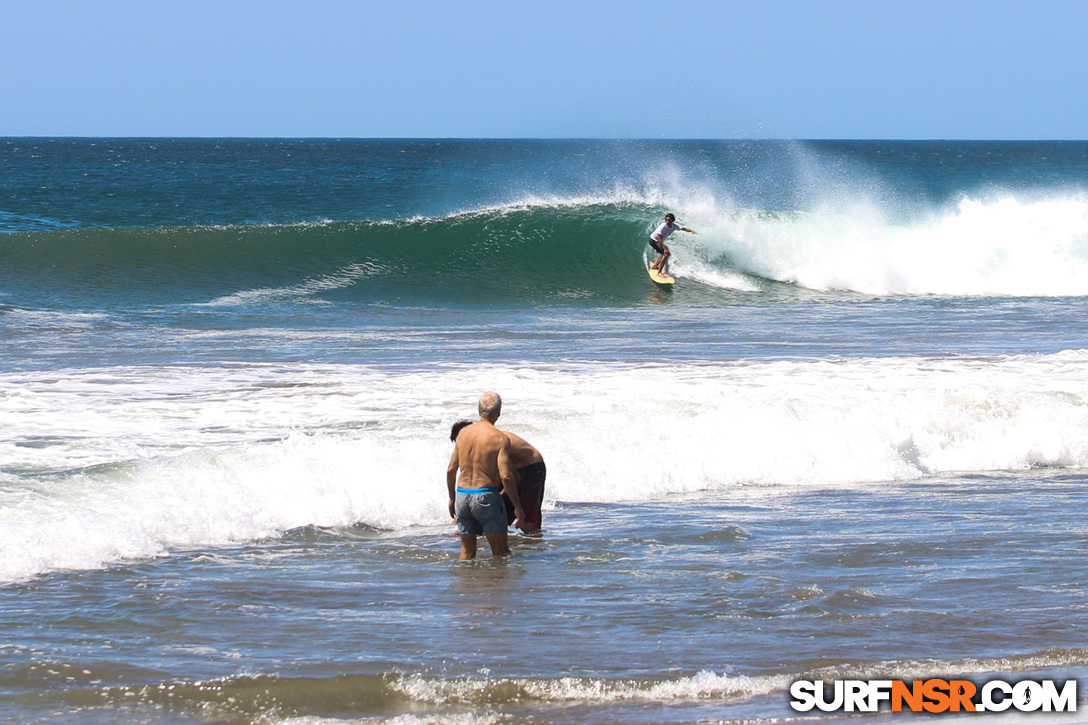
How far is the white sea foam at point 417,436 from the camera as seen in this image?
23.0 feet

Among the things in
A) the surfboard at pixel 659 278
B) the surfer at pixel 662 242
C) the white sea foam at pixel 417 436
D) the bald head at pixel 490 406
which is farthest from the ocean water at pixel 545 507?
the surfer at pixel 662 242

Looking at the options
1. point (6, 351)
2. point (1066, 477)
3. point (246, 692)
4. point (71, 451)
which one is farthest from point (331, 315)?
point (246, 692)

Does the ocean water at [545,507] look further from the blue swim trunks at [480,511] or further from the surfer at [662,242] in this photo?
the surfer at [662,242]

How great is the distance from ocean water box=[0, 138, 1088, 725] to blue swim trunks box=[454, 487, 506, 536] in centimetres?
26

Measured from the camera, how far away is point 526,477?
21.0 feet

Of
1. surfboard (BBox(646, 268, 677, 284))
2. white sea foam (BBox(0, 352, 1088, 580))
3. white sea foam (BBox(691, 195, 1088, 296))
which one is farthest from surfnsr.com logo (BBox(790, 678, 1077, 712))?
white sea foam (BBox(691, 195, 1088, 296))

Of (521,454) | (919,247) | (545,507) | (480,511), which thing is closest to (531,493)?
(521,454)

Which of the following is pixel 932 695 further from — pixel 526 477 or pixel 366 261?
pixel 366 261

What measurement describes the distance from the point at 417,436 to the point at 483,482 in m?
2.61

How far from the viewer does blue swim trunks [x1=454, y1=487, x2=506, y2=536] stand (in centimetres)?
618

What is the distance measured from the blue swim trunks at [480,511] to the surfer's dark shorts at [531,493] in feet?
0.22

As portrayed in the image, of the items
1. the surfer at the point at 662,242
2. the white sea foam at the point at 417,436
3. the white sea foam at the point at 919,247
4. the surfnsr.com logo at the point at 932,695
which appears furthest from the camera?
the white sea foam at the point at 919,247

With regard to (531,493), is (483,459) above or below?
above

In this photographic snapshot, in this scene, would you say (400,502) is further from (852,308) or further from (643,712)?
(852,308)
